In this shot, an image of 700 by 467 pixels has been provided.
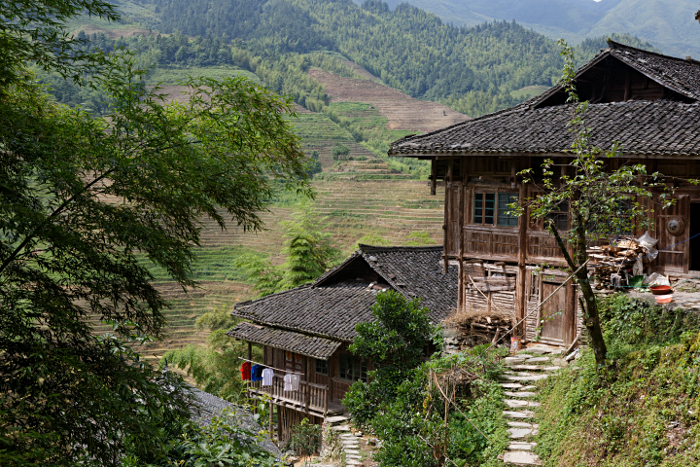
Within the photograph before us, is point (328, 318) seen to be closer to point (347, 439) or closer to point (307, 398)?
point (307, 398)

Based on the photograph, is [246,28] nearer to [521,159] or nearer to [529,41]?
[529,41]

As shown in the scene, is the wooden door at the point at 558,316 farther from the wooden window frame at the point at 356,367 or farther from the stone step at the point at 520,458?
the wooden window frame at the point at 356,367

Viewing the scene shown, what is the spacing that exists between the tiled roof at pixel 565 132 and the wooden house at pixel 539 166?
0.07 ft

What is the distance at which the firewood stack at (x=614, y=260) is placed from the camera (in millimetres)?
11156

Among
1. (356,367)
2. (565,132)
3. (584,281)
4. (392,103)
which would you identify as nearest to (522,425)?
(584,281)

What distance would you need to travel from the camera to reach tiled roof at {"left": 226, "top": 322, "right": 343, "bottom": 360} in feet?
57.2

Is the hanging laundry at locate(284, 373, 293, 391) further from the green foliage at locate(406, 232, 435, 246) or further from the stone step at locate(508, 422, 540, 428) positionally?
the green foliage at locate(406, 232, 435, 246)

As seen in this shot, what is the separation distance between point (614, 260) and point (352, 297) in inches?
360

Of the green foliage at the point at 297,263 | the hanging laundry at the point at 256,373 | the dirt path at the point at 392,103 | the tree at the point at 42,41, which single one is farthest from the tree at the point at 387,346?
the dirt path at the point at 392,103

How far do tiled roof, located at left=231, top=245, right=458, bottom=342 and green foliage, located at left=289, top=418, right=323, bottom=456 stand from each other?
2914mm

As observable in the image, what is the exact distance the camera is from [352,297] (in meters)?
19.1

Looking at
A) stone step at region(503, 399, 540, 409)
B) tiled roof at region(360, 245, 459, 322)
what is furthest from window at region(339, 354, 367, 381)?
stone step at region(503, 399, 540, 409)

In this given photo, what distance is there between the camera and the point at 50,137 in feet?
17.3

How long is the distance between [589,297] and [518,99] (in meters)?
90.1
